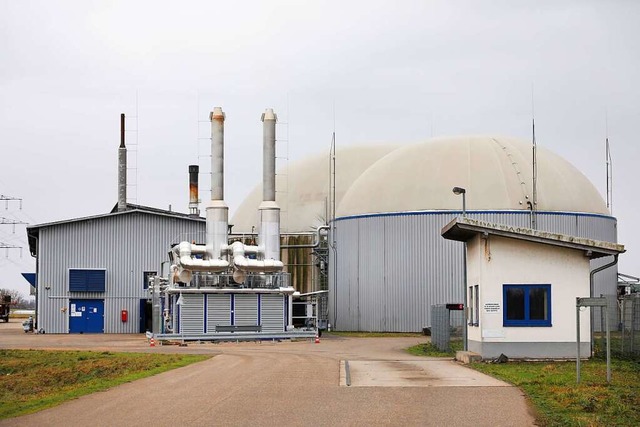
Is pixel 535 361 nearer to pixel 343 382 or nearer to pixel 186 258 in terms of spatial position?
pixel 343 382

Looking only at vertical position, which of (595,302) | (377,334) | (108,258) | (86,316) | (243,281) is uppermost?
(108,258)

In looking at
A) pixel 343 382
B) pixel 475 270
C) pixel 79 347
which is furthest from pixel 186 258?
pixel 343 382

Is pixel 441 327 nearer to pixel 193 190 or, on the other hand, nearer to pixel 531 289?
pixel 531 289

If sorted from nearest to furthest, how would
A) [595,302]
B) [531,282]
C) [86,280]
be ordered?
[595,302] < [531,282] < [86,280]

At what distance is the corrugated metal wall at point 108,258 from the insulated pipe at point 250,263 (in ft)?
37.7

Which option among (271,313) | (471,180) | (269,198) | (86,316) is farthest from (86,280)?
(471,180)

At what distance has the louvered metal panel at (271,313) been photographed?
162 feet

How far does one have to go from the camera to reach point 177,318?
160 ft

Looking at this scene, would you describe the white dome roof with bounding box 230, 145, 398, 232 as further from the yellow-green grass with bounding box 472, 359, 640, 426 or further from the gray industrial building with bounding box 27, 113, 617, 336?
the yellow-green grass with bounding box 472, 359, 640, 426

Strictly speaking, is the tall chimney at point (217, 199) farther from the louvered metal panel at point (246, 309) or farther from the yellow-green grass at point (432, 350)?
the yellow-green grass at point (432, 350)

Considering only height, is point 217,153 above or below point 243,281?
above

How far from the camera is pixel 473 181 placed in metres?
56.5

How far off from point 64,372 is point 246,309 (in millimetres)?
20298

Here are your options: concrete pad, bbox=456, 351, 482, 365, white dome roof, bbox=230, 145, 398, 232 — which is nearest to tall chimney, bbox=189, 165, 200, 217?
white dome roof, bbox=230, 145, 398, 232
